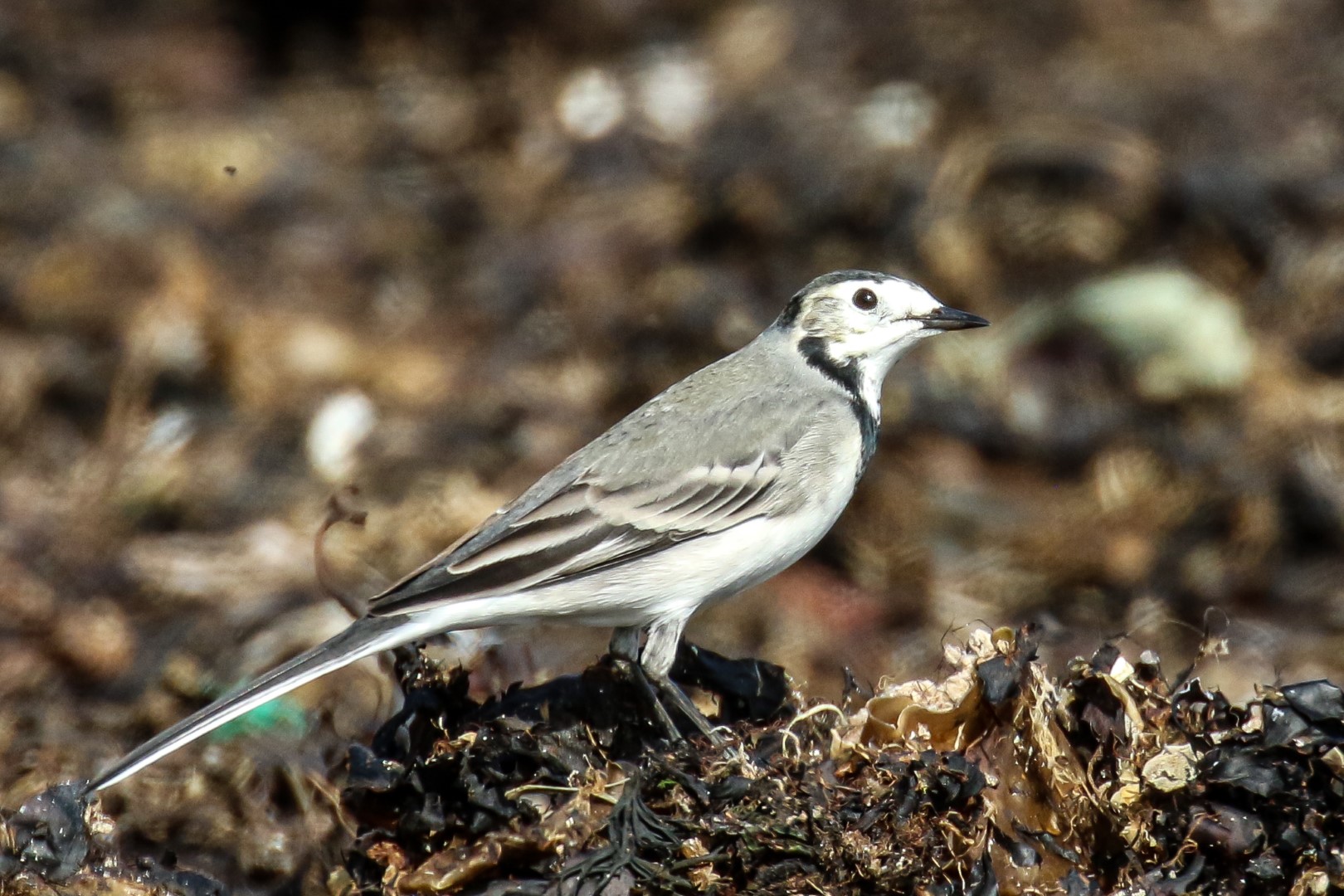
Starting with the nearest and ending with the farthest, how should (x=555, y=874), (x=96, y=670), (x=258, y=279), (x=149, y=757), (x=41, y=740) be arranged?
(x=555, y=874), (x=149, y=757), (x=41, y=740), (x=96, y=670), (x=258, y=279)

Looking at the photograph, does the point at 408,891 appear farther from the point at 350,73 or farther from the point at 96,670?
the point at 350,73

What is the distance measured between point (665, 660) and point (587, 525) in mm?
512

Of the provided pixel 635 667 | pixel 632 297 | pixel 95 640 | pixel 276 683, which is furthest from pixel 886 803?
pixel 632 297

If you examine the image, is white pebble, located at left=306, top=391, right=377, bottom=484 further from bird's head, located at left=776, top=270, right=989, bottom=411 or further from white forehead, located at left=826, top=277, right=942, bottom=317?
white forehead, located at left=826, top=277, right=942, bottom=317

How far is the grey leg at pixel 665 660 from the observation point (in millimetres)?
5164

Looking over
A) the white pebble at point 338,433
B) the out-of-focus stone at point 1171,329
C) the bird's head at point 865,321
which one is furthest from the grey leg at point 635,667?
the out-of-focus stone at point 1171,329

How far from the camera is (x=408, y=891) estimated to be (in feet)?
14.4

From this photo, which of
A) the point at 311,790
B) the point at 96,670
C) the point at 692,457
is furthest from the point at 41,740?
the point at 692,457

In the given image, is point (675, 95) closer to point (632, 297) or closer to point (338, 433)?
point (632, 297)

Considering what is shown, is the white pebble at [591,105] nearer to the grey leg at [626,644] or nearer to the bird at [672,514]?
the bird at [672,514]

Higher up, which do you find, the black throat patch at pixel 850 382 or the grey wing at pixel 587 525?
the black throat patch at pixel 850 382

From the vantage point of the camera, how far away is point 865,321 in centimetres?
610

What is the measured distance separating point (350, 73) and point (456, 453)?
408 cm

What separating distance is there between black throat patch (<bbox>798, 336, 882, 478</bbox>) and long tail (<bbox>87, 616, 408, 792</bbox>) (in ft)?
6.11
